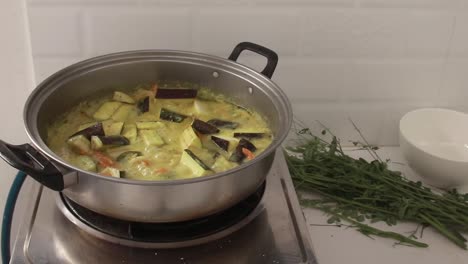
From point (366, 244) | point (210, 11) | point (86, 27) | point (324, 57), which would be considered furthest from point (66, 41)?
point (366, 244)

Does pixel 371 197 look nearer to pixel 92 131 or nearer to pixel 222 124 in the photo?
pixel 222 124

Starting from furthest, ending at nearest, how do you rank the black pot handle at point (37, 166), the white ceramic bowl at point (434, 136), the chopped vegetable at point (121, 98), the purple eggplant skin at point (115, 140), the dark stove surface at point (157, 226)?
the white ceramic bowl at point (434, 136), the chopped vegetable at point (121, 98), the purple eggplant skin at point (115, 140), the dark stove surface at point (157, 226), the black pot handle at point (37, 166)

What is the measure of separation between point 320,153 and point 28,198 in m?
0.56

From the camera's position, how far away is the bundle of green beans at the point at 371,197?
40.4 inches

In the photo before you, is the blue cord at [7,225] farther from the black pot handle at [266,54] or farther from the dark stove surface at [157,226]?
the black pot handle at [266,54]

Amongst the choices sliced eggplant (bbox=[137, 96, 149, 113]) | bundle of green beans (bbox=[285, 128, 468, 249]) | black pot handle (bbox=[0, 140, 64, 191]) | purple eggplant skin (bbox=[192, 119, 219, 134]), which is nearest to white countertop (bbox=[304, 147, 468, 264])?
bundle of green beans (bbox=[285, 128, 468, 249])

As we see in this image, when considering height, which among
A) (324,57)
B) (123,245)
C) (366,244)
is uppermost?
(324,57)

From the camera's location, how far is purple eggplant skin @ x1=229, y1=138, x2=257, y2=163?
0.90 metres

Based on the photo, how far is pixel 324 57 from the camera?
3.78ft

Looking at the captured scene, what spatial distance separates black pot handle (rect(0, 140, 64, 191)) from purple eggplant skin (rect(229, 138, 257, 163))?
29 centimetres

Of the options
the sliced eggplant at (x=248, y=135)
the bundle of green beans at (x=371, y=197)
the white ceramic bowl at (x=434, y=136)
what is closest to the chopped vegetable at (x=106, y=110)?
the sliced eggplant at (x=248, y=135)

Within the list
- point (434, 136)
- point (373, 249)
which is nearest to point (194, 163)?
point (373, 249)

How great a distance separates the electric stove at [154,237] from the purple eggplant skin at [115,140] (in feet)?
0.36

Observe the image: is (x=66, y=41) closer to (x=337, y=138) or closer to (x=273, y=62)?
(x=273, y=62)
